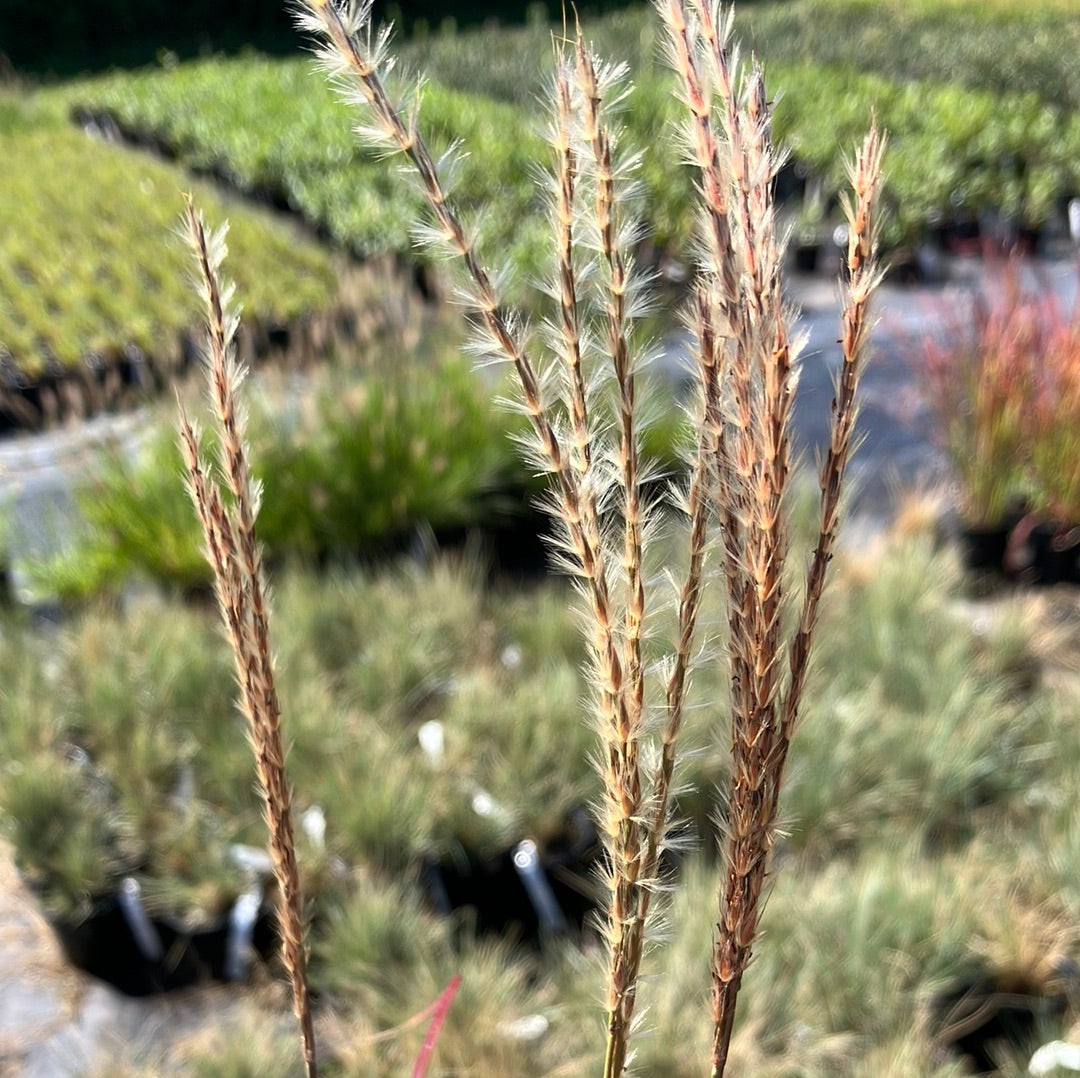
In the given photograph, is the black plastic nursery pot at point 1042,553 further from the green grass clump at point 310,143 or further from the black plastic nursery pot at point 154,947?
the green grass clump at point 310,143

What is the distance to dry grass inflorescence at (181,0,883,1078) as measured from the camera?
0.64 m

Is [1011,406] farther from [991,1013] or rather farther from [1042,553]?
[991,1013]

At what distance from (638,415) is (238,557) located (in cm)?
31

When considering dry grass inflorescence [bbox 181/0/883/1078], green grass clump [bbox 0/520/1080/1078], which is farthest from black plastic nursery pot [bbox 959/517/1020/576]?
dry grass inflorescence [bbox 181/0/883/1078]

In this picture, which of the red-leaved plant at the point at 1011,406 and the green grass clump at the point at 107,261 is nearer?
the red-leaved plant at the point at 1011,406

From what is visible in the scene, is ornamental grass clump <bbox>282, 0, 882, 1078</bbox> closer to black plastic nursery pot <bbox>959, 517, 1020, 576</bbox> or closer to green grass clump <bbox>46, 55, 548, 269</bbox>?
black plastic nursery pot <bbox>959, 517, 1020, 576</bbox>

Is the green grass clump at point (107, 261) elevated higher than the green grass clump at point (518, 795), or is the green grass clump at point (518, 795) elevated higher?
the green grass clump at point (107, 261)

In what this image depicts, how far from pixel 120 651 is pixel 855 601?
87.7 inches

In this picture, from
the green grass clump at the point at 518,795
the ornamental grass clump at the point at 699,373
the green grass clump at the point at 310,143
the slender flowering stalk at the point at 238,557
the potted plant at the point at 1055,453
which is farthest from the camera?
the green grass clump at the point at 310,143

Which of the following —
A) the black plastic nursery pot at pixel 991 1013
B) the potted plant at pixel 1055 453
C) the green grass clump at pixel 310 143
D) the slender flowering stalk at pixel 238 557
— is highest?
the green grass clump at pixel 310 143

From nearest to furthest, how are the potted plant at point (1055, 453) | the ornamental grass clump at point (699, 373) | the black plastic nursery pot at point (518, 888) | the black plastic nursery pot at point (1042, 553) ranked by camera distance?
the ornamental grass clump at point (699, 373)
the black plastic nursery pot at point (518, 888)
the potted plant at point (1055, 453)
the black plastic nursery pot at point (1042, 553)

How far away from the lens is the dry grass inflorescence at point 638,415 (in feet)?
2.09

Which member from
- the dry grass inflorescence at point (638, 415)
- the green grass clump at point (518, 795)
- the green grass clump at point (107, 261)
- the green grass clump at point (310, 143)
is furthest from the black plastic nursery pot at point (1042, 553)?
the green grass clump at point (107, 261)

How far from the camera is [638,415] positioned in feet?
2.41
